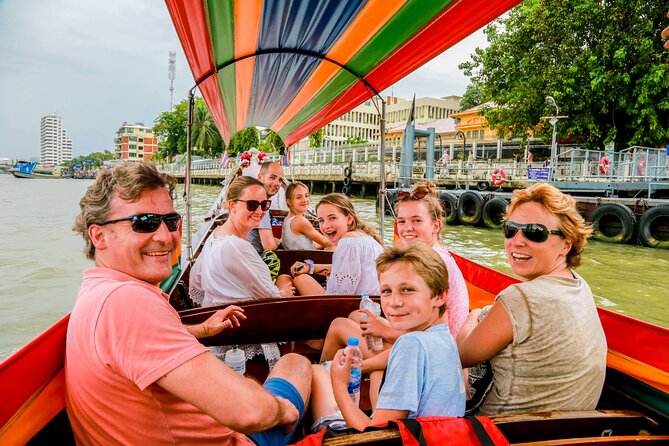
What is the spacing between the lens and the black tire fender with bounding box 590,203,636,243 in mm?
11453

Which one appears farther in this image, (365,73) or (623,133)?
(623,133)

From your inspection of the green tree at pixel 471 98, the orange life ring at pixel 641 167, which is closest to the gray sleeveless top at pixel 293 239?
the orange life ring at pixel 641 167

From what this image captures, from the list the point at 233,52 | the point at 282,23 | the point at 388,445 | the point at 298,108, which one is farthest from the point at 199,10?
the point at 298,108

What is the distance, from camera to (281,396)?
1821 millimetres

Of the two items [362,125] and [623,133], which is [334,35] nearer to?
[623,133]

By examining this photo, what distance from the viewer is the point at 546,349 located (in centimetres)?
162

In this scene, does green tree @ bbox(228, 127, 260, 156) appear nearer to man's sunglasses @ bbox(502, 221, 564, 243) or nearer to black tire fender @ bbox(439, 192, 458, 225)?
black tire fender @ bbox(439, 192, 458, 225)

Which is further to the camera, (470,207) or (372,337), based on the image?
(470,207)

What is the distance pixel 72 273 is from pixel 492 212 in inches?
482

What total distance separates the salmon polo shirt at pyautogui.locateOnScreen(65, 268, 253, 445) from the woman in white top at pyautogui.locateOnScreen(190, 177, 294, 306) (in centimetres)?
125

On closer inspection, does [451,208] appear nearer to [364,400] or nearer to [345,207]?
[345,207]

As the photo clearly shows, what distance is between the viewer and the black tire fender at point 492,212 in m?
14.3

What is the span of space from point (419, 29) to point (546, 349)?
284 centimetres

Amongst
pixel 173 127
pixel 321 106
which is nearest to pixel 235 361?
pixel 321 106
